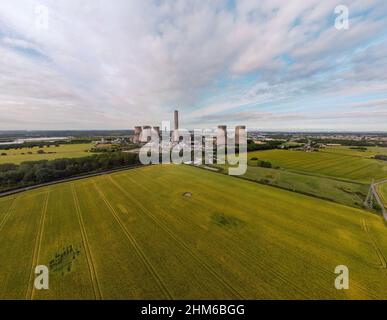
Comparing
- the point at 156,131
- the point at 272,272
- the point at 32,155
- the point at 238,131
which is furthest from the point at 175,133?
the point at 272,272

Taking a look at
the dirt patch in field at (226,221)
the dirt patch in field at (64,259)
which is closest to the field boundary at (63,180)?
the dirt patch in field at (64,259)

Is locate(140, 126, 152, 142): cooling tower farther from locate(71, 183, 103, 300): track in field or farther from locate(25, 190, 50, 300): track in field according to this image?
locate(71, 183, 103, 300): track in field

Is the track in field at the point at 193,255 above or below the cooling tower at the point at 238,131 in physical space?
below

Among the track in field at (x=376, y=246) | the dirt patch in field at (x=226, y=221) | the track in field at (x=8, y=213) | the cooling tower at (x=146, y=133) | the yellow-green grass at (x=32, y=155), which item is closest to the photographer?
the track in field at (x=376, y=246)

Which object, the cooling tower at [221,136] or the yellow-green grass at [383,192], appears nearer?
the yellow-green grass at [383,192]

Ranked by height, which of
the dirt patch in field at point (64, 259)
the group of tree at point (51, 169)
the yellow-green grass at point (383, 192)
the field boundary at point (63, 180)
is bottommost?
the dirt patch in field at point (64, 259)

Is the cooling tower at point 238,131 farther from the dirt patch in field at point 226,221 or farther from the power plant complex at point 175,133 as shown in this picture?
the dirt patch in field at point 226,221
